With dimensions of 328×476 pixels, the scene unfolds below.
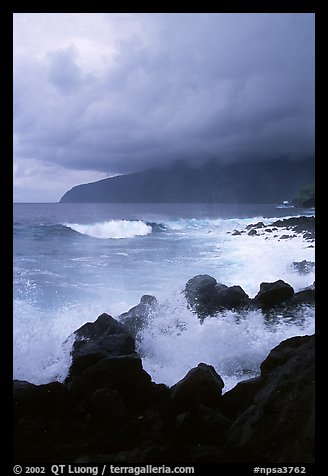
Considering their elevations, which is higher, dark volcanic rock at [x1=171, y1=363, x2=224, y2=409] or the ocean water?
the ocean water

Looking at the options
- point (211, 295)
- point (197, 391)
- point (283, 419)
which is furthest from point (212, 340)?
point (283, 419)

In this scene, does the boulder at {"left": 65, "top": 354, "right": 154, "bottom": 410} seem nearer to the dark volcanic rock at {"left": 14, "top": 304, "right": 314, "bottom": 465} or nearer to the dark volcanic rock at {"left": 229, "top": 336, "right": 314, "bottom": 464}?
the dark volcanic rock at {"left": 14, "top": 304, "right": 314, "bottom": 465}

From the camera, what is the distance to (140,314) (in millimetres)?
5410

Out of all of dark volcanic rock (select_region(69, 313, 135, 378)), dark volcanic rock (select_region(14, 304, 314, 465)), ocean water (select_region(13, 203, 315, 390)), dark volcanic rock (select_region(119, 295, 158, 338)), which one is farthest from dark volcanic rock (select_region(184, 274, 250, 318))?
dark volcanic rock (select_region(14, 304, 314, 465))

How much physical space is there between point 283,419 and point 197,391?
3.48 feet

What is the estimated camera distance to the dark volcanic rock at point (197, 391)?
12.2 feet

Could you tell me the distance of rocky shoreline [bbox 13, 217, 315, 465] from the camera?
2.82 metres

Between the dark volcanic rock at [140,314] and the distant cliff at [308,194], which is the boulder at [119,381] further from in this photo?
the distant cliff at [308,194]

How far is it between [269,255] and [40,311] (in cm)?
394

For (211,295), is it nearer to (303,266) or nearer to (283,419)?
(303,266)

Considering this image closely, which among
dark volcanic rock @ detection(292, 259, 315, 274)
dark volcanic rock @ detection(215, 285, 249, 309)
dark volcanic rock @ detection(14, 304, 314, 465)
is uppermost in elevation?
dark volcanic rock @ detection(292, 259, 315, 274)

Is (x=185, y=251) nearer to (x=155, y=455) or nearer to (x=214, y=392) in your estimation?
(x=214, y=392)

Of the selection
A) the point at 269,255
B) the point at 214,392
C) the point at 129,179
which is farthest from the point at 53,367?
the point at 269,255

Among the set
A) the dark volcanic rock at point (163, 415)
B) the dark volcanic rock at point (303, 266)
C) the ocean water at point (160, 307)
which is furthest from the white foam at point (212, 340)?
the dark volcanic rock at point (163, 415)
